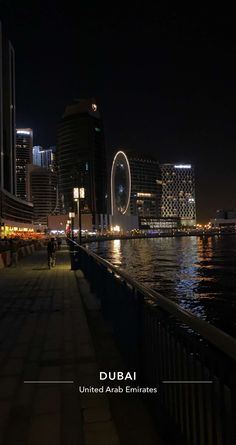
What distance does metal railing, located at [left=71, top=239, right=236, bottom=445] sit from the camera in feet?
9.98

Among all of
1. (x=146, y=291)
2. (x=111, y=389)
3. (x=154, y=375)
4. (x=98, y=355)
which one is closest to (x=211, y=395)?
(x=154, y=375)

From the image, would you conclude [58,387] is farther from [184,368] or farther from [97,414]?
[184,368]

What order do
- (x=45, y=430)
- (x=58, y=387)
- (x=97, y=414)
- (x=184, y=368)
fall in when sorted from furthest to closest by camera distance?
(x=58, y=387) < (x=97, y=414) < (x=45, y=430) < (x=184, y=368)

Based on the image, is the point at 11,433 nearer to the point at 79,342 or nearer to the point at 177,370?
the point at 177,370

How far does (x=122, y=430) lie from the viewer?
4.47m

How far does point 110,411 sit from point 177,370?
1.33 meters

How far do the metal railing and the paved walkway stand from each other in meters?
0.41

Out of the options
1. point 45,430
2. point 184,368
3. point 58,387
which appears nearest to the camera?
point 184,368

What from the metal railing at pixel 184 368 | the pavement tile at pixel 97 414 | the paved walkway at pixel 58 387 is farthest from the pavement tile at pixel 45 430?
the metal railing at pixel 184 368

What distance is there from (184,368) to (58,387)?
2.42 meters

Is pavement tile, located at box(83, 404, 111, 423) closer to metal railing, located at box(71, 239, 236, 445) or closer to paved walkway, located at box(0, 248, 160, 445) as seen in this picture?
paved walkway, located at box(0, 248, 160, 445)

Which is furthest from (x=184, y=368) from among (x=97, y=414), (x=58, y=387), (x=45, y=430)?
(x=58, y=387)

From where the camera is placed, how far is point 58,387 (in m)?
5.72


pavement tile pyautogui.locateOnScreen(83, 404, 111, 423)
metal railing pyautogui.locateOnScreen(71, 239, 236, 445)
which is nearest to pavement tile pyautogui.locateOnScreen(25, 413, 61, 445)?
pavement tile pyautogui.locateOnScreen(83, 404, 111, 423)
